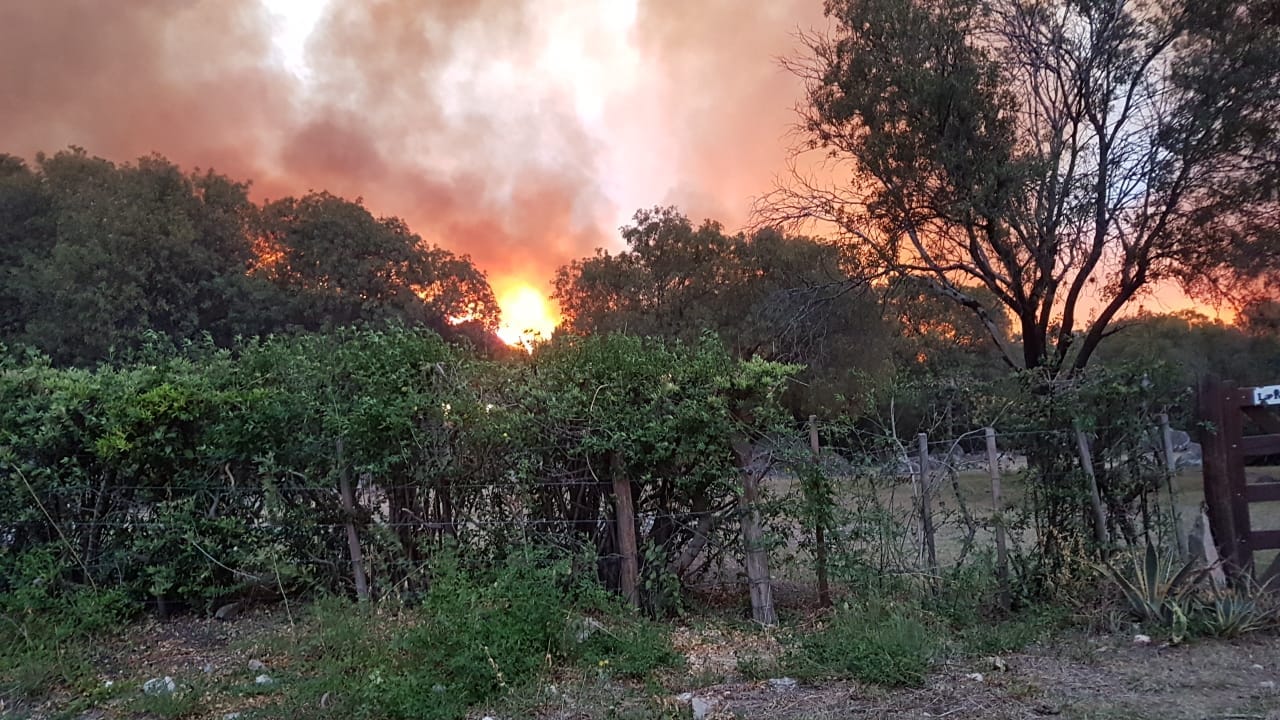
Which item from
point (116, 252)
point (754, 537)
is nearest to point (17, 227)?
point (116, 252)

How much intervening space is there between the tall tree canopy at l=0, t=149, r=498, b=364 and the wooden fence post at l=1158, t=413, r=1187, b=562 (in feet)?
85.6

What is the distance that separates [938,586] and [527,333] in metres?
Result: 4.00

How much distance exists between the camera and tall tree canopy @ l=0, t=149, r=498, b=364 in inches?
1054

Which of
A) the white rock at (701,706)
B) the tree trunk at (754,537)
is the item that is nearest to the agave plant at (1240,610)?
the tree trunk at (754,537)

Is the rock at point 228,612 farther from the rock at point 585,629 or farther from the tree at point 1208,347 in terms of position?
the tree at point 1208,347

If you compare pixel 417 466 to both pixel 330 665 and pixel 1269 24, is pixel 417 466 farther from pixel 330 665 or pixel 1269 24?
pixel 1269 24

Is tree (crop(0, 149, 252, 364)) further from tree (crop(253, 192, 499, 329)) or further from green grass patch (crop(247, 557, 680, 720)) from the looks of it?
green grass patch (crop(247, 557, 680, 720))

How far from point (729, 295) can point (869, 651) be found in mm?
23792

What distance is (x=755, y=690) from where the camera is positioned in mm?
4938

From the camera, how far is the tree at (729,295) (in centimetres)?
1859

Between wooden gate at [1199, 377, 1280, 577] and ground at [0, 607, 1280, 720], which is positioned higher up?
wooden gate at [1199, 377, 1280, 577]

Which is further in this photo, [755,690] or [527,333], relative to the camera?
[527,333]

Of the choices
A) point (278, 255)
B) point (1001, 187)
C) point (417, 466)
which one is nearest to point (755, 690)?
point (417, 466)

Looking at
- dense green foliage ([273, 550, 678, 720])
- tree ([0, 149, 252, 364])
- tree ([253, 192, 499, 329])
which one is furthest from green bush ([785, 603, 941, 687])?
tree ([253, 192, 499, 329])
